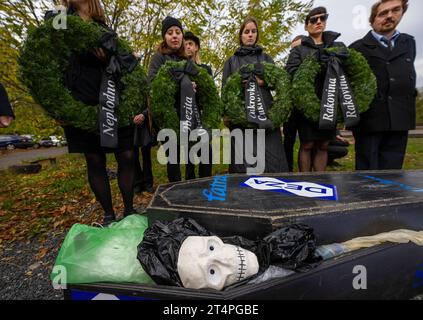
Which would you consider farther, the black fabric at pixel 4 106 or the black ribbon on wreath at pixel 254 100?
the black ribbon on wreath at pixel 254 100

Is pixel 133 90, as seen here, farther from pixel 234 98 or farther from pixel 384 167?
pixel 384 167

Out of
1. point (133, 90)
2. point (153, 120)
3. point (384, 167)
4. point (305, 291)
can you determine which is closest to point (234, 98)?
point (153, 120)

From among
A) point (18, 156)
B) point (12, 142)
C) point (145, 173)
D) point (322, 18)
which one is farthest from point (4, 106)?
point (12, 142)

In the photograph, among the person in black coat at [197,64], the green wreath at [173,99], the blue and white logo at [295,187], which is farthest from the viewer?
the person in black coat at [197,64]

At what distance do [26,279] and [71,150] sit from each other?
3.35 ft

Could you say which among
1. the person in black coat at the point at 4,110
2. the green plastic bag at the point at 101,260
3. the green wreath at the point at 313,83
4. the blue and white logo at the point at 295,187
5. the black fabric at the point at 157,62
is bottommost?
the green plastic bag at the point at 101,260

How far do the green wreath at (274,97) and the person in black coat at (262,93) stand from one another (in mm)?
130

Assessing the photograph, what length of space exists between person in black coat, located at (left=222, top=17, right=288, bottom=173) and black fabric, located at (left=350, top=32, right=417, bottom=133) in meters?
0.99

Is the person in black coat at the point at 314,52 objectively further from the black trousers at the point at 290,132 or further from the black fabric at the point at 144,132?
the black fabric at the point at 144,132

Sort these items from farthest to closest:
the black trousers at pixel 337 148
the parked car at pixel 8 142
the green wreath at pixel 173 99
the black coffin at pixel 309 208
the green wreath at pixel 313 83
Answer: the parked car at pixel 8 142 → the black trousers at pixel 337 148 → the green wreath at pixel 313 83 → the green wreath at pixel 173 99 → the black coffin at pixel 309 208

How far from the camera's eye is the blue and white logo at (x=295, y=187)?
5.27 ft

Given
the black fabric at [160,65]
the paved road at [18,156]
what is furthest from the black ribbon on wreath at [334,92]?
the paved road at [18,156]

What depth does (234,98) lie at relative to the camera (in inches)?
110
